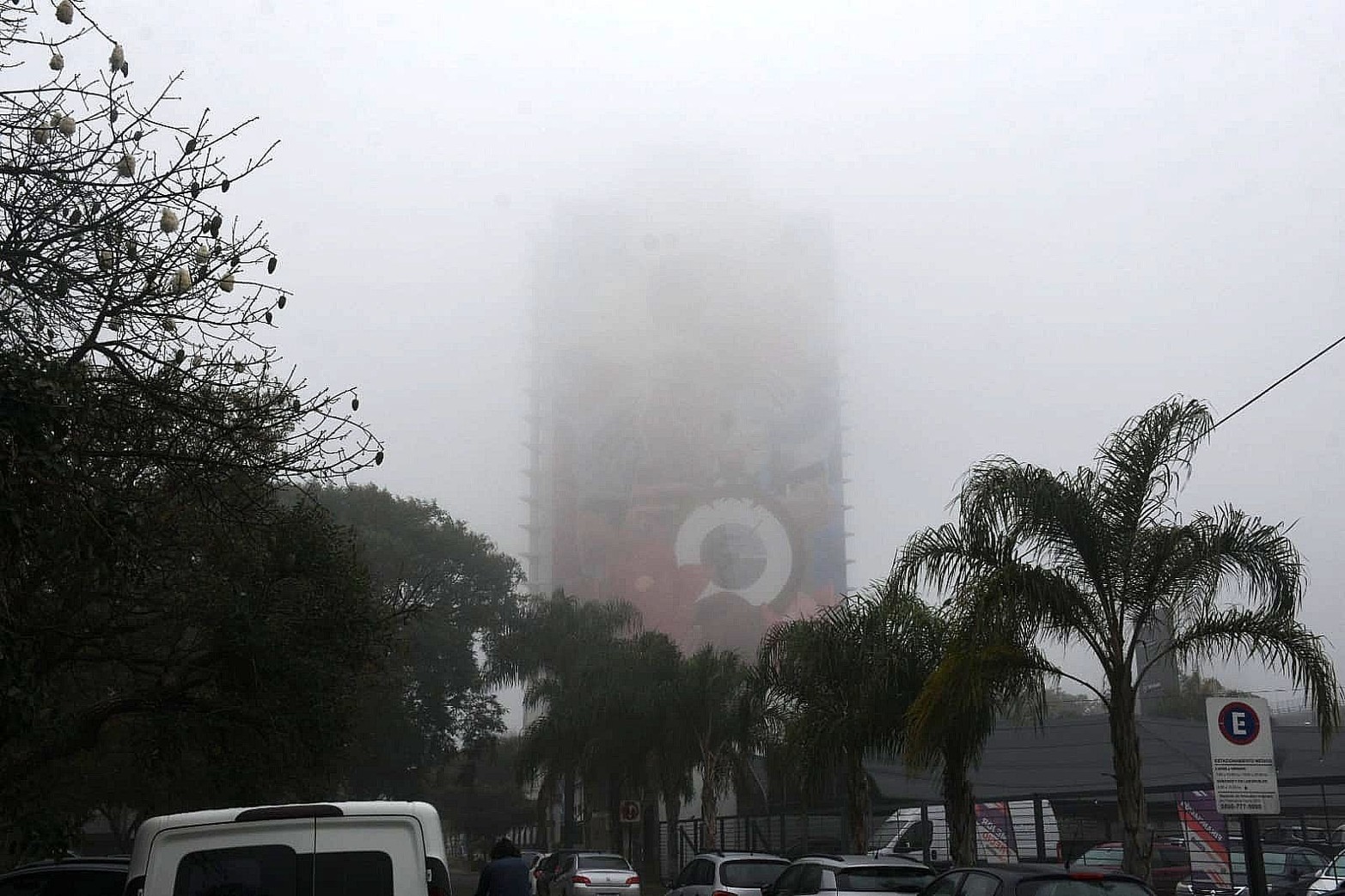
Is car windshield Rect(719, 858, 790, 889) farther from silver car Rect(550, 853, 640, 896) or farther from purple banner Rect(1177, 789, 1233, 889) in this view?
silver car Rect(550, 853, 640, 896)

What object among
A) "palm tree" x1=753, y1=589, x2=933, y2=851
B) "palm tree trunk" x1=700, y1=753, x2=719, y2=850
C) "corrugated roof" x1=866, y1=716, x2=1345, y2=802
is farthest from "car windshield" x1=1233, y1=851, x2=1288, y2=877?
"palm tree trunk" x1=700, y1=753, x2=719, y2=850

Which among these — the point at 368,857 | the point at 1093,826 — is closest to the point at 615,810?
the point at 1093,826

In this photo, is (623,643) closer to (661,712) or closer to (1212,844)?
(661,712)

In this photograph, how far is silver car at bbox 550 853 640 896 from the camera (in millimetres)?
27328

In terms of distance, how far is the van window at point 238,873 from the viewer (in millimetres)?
6449

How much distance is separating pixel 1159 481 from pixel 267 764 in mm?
11817

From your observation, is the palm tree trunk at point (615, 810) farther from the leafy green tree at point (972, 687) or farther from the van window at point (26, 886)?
the van window at point (26, 886)

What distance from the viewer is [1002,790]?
4106 centimetres

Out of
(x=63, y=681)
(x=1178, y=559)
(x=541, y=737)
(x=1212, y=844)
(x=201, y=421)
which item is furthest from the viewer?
(x=541, y=737)

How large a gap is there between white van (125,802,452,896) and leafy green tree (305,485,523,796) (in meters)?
36.2

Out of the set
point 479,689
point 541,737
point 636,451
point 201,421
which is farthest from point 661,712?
point 636,451

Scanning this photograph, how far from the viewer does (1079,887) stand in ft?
35.1

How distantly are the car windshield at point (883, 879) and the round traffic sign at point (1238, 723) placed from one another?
4237 mm

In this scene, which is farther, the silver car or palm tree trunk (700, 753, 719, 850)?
palm tree trunk (700, 753, 719, 850)
